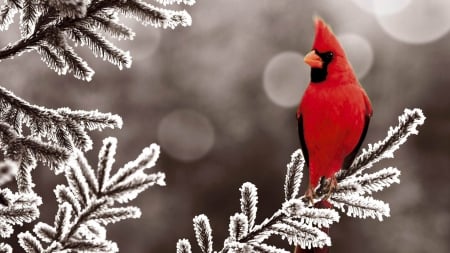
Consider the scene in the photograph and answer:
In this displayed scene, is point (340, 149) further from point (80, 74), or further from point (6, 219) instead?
point (6, 219)

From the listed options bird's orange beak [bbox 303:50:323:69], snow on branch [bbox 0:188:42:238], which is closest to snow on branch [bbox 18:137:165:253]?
snow on branch [bbox 0:188:42:238]

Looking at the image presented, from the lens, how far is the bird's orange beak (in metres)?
2.18

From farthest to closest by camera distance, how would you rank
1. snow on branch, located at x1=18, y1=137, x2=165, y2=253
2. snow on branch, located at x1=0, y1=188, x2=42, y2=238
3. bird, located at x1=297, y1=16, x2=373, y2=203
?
bird, located at x1=297, y1=16, x2=373, y2=203, snow on branch, located at x1=0, y1=188, x2=42, y2=238, snow on branch, located at x1=18, y1=137, x2=165, y2=253

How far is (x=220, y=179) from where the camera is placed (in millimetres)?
13148

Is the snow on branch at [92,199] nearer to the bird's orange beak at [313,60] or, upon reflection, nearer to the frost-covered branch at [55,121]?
the frost-covered branch at [55,121]

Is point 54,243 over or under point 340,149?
under

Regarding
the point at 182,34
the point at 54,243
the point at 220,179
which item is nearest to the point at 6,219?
the point at 54,243

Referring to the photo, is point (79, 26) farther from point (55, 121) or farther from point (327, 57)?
point (327, 57)

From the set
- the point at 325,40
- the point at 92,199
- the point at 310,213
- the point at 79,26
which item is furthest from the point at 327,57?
the point at 92,199

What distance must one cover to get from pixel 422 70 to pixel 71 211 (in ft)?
53.4

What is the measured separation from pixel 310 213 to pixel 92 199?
530 mm

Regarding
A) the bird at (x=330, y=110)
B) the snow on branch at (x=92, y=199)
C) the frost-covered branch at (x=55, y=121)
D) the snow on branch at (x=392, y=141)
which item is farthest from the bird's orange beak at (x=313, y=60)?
the snow on branch at (x=92, y=199)

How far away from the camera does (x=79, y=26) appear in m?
1.31

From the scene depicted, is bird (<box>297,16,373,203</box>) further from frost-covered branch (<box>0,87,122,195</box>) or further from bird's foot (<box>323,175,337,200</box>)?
frost-covered branch (<box>0,87,122,195</box>)
